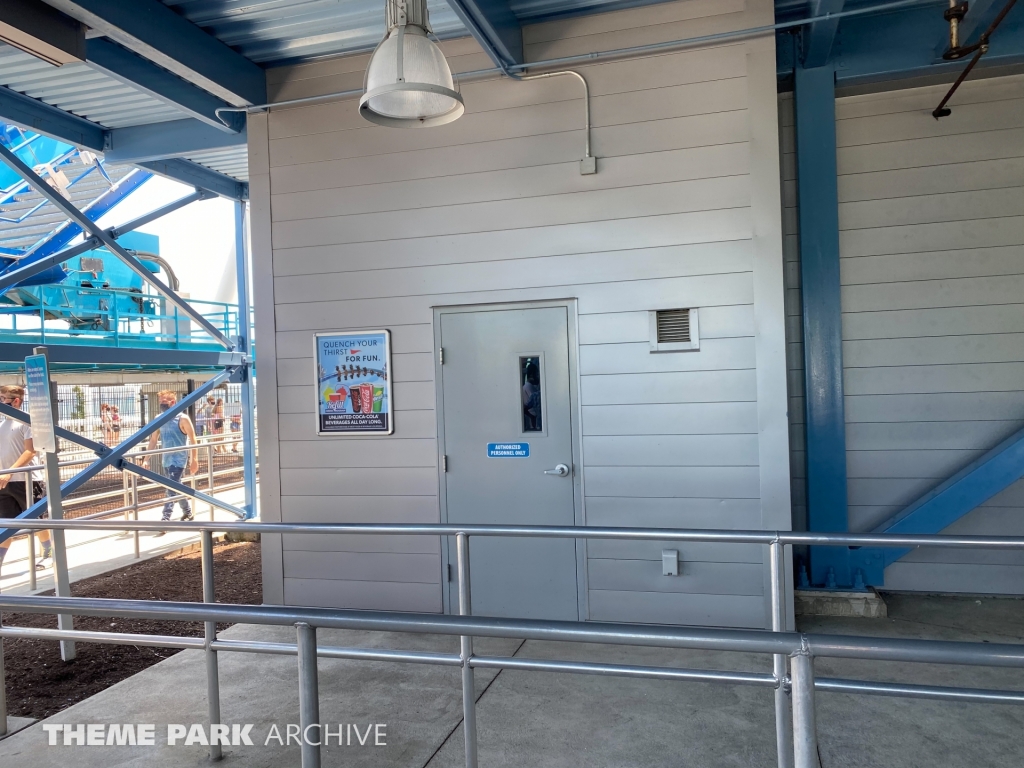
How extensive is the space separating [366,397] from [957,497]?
3.95m

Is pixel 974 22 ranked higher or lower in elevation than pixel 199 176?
lower

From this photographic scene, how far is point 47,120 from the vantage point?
5.64 m

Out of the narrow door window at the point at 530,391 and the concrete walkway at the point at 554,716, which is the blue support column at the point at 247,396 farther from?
the narrow door window at the point at 530,391

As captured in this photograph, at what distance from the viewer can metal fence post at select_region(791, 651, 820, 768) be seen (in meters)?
1.27

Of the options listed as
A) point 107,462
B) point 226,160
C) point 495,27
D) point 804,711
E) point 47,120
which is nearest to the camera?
point 804,711

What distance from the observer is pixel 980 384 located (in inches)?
195

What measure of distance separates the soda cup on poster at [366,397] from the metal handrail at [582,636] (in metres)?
1.91

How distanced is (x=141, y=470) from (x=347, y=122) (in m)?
4.69

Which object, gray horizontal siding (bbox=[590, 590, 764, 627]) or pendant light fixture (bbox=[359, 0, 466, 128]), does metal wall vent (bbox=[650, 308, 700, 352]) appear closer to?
gray horizontal siding (bbox=[590, 590, 764, 627])

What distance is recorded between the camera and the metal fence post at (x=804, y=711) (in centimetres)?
127

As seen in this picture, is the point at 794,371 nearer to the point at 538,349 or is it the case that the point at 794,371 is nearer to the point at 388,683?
the point at 538,349

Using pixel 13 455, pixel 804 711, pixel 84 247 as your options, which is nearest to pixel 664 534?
pixel 804 711

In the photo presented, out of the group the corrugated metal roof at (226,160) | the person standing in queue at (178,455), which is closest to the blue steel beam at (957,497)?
the corrugated metal roof at (226,160)

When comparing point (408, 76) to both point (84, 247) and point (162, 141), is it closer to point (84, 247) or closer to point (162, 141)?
point (162, 141)
